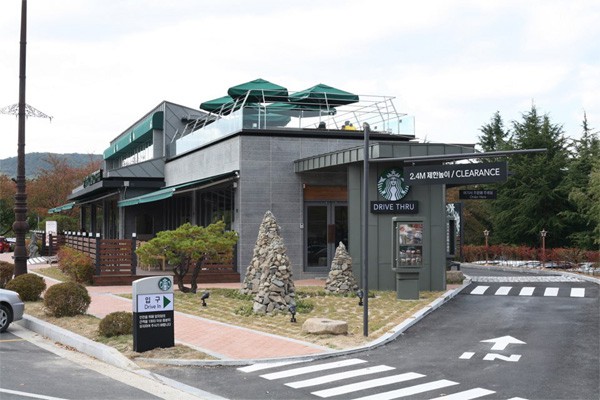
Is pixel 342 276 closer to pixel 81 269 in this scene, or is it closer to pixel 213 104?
pixel 81 269

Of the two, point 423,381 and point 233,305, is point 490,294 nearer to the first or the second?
point 233,305

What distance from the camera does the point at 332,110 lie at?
91.8ft

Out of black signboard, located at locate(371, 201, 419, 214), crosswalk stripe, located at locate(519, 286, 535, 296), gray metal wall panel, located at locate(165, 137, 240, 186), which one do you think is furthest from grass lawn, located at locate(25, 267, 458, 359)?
gray metal wall panel, located at locate(165, 137, 240, 186)

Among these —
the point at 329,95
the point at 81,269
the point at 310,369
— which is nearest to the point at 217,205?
the point at 329,95

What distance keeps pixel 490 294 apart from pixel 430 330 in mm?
7424

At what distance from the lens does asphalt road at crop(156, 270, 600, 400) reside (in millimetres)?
10031

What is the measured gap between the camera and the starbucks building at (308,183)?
2211cm

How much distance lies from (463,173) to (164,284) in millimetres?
7216

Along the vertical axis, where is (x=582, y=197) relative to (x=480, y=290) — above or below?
above

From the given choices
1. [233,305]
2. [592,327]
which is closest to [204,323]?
[233,305]

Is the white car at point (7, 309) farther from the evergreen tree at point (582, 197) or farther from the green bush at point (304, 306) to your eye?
the evergreen tree at point (582, 197)

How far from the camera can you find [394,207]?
2225 centimetres

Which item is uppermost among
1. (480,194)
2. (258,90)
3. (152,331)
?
(258,90)

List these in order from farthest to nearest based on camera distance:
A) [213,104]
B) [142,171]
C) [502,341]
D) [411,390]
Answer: [213,104], [142,171], [502,341], [411,390]
